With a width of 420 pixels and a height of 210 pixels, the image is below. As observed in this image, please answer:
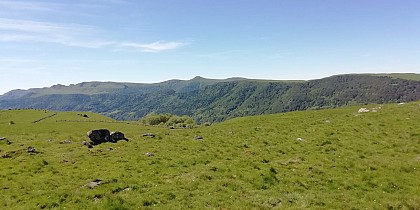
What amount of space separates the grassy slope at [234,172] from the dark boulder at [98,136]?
229 centimetres

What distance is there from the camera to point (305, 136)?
40000 mm

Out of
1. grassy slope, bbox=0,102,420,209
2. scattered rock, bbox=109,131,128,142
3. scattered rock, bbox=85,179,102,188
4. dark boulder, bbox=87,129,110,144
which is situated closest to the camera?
grassy slope, bbox=0,102,420,209

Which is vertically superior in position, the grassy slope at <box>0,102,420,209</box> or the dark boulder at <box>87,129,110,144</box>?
the dark boulder at <box>87,129,110,144</box>

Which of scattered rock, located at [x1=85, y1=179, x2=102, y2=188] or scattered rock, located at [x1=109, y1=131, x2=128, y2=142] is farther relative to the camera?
scattered rock, located at [x1=109, y1=131, x2=128, y2=142]

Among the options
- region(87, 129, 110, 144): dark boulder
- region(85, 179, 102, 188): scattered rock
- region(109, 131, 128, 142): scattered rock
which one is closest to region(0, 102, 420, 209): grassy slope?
region(85, 179, 102, 188): scattered rock

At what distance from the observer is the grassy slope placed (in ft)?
66.4

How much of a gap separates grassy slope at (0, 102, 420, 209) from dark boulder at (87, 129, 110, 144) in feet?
7.51

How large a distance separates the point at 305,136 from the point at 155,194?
81.5 feet

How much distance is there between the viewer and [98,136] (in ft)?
142

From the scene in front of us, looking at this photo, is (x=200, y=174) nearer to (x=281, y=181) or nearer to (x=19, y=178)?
(x=281, y=181)

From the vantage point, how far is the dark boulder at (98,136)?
43019mm

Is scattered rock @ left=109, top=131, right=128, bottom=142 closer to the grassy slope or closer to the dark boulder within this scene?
the dark boulder

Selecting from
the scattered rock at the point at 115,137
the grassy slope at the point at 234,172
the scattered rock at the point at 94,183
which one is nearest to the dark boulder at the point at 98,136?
the scattered rock at the point at 115,137

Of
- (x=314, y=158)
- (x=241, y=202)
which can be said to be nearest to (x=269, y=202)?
(x=241, y=202)
